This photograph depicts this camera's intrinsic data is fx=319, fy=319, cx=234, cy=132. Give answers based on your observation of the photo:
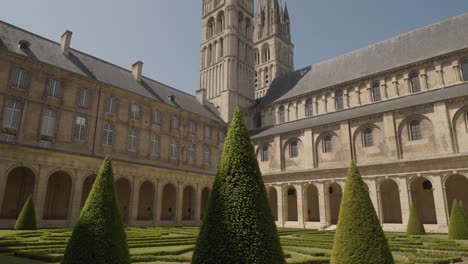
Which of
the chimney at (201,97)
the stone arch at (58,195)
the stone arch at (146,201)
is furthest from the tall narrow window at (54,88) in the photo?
the chimney at (201,97)

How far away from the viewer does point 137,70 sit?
113ft

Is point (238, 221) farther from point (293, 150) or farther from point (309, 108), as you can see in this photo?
point (309, 108)

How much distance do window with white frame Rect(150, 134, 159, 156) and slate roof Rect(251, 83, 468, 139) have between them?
11712mm

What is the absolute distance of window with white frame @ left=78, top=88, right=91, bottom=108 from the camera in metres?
27.2

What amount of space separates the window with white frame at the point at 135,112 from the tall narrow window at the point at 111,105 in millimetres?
1623

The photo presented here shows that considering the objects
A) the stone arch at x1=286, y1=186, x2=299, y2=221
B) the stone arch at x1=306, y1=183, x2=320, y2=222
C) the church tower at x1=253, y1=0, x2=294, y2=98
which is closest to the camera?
the stone arch at x1=306, y1=183, x2=320, y2=222

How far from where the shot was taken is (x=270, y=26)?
61031 millimetres

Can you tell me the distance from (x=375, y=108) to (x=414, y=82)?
446 centimetres

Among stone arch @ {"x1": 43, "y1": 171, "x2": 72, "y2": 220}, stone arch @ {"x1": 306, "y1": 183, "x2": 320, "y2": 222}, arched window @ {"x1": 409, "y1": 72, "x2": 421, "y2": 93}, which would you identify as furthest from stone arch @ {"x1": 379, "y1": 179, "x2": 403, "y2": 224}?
stone arch @ {"x1": 43, "y1": 171, "x2": 72, "y2": 220}

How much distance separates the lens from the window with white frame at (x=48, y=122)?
2452cm

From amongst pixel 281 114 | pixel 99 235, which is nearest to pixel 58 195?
pixel 99 235

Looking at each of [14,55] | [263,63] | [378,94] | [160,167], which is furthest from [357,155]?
[263,63]

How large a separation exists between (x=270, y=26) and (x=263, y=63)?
303 inches

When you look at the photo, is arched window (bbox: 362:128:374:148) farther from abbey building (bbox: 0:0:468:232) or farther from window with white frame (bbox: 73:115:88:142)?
window with white frame (bbox: 73:115:88:142)
